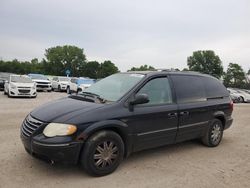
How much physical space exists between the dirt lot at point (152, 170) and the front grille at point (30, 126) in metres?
0.62

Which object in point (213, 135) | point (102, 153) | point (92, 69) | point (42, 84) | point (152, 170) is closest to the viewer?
point (102, 153)

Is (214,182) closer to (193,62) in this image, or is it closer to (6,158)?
(6,158)

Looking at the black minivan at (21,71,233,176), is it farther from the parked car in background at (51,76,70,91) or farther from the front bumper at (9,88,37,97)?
the parked car in background at (51,76,70,91)

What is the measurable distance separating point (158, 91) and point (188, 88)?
892 mm

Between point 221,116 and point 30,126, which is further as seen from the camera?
point 221,116

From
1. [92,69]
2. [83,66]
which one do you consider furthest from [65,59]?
[92,69]

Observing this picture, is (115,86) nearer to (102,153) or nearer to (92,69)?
(102,153)

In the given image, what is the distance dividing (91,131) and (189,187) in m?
1.64

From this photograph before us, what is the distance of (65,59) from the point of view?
302 feet

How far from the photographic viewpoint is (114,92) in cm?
457

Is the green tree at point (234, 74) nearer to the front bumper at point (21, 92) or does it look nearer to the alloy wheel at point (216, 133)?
the front bumper at point (21, 92)

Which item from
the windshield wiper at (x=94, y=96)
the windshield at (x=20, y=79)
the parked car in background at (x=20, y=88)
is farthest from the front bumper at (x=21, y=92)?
the windshield wiper at (x=94, y=96)

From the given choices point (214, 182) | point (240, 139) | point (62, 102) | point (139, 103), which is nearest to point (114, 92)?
point (139, 103)

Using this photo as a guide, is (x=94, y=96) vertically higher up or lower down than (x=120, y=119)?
higher up
